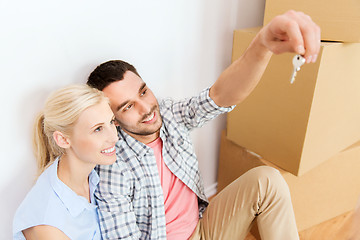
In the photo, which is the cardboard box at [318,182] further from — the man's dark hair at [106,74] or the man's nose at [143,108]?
the man's dark hair at [106,74]

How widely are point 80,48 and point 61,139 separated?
28 centimetres

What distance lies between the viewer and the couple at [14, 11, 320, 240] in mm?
747

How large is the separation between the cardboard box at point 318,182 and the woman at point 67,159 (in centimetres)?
68

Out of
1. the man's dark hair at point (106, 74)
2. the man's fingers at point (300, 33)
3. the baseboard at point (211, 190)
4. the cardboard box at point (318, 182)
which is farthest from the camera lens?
the baseboard at point (211, 190)

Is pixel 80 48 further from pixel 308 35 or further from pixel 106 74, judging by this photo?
pixel 308 35

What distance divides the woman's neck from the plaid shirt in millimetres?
67

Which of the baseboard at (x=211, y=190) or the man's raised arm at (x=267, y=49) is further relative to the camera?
the baseboard at (x=211, y=190)

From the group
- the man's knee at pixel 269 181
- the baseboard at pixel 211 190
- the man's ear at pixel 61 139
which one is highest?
the man's ear at pixel 61 139

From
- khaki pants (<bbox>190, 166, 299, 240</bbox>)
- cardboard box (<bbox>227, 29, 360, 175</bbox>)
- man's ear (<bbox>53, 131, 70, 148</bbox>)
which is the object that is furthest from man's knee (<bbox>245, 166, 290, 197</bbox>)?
man's ear (<bbox>53, 131, 70, 148</bbox>)

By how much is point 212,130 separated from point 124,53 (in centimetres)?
60

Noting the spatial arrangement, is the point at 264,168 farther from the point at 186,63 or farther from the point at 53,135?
the point at 53,135

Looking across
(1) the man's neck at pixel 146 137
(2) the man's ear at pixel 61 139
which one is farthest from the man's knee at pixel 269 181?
(2) the man's ear at pixel 61 139

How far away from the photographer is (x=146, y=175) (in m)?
0.94

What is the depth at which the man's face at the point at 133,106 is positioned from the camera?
0.87m
